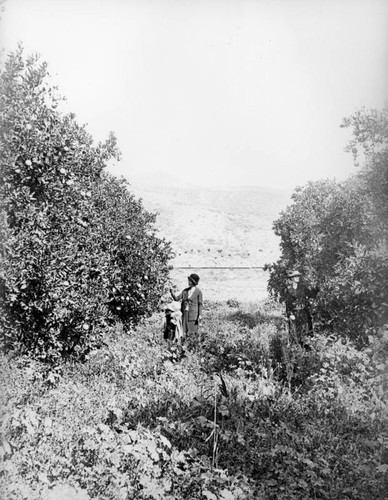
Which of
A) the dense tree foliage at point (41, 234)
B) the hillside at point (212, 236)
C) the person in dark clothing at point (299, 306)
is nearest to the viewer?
the dense tree foliage at point (41, 234)

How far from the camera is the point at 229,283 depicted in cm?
2588

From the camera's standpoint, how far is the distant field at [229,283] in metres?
23.4

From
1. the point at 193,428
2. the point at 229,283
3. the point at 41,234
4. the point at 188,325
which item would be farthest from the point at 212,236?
the point at 193,428

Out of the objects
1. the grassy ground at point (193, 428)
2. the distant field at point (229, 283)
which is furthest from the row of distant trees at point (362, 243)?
the distant field at point (229, 283)

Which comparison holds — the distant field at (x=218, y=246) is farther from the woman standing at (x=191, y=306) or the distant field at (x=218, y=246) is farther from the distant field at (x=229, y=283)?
the woman standing at (x=191, y=306)

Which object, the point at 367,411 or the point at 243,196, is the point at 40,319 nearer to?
the point at 367,411

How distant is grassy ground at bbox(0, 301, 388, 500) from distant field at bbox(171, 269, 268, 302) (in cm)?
1510

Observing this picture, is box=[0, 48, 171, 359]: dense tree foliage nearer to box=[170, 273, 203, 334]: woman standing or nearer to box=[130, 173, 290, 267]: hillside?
box=[170, 273, 203, 334]: woman standing

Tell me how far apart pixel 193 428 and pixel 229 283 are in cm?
2113

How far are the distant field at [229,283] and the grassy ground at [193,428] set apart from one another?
15098 mm

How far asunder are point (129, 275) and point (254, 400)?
6.03m

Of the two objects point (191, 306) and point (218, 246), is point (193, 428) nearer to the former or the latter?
point (191, 306)

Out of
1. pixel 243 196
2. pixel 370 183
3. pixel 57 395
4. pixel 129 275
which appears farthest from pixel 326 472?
pixel 243 196

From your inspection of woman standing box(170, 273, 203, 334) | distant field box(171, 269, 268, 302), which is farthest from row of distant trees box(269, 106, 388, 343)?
distant field box(171, 269, 268, 302)
